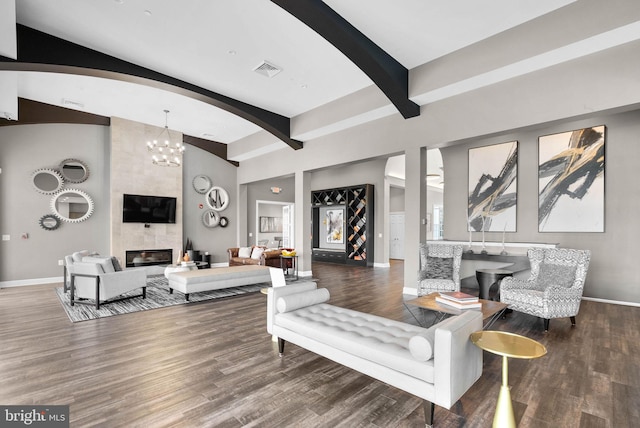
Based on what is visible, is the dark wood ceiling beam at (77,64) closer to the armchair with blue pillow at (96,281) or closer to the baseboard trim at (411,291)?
the armchair with blue pillow at (96,281)

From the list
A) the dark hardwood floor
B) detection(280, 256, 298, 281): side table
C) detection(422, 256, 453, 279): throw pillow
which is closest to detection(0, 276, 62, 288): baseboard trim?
Answer: the dark hardwood floor

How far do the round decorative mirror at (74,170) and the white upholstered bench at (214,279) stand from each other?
12.9 feet

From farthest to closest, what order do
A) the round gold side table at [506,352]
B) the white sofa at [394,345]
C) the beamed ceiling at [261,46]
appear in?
the beamed ceiling at [261,46]
the white sofa at [394,345]
the round gold side table at [506,352]

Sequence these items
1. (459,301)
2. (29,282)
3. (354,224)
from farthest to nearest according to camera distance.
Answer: (354,224), (29,282), (459,301)

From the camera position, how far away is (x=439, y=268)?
5004 millimetres

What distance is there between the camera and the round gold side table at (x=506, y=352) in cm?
172

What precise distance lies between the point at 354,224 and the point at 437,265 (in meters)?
5.25

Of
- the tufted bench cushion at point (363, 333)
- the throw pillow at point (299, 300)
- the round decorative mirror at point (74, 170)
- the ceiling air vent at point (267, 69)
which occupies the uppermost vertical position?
the ceiling air vent at point (267, 69)

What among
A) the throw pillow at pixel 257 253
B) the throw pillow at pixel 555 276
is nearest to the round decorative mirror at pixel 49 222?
the throw pillow at pixel 257 253

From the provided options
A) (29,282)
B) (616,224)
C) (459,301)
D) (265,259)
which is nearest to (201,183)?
(265,259)

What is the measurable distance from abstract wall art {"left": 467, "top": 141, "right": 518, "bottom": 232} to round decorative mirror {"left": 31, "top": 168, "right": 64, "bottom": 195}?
369 inches

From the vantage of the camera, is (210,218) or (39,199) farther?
Result: (210,218)

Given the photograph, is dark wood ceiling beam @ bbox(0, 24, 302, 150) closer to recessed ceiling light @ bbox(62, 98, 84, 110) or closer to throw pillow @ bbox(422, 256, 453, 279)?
recessed ceiling light @ bbox(62, 98, 84, 110)

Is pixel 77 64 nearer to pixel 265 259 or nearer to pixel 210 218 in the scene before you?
pixel 265 259
